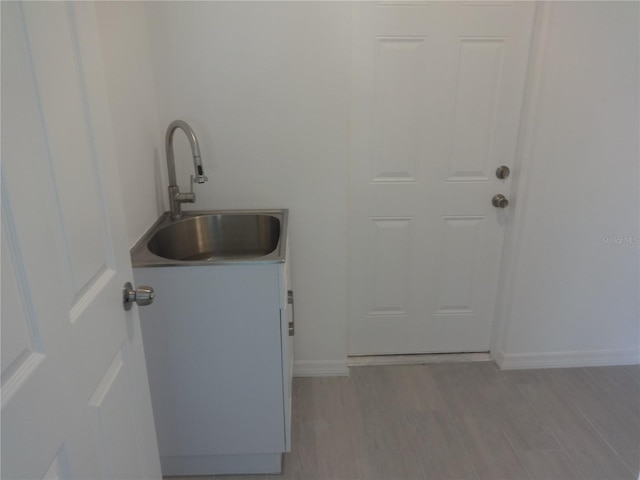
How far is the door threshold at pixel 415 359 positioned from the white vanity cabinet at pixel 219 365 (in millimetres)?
806

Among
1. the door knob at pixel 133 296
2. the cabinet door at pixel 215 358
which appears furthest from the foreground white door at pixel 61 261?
the cabinet door at pixel 215 358

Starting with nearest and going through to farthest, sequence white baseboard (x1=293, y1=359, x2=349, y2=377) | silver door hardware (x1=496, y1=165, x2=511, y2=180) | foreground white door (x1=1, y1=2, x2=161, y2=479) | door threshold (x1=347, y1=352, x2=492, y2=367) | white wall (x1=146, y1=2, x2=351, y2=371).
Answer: foreground white door (x1=1, y1=2, x2=161, y2=479) → white wall (x1=146, y1=2, x2=351, y2=371) → silver door hardware (x1=496, y1=165, x2=511, y2=180) → white baseboard (x1=293, y1=359, x2=349, y2=377) → door threshold (x1=347, y1=352, x2=492, y2=367)

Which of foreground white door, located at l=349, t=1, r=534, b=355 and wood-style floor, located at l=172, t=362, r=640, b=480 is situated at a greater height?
foreground white door, located at l=349, t=1, r=534, b=355

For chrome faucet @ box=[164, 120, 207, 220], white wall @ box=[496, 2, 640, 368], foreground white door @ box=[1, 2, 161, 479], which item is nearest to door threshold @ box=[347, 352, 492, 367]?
white wall @ box=[496, 2, 640, 368]

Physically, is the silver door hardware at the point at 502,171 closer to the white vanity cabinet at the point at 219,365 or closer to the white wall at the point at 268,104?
the white wall at the point at 268,104

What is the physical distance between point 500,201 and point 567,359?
37.6 inches

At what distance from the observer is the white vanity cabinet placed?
1477mm

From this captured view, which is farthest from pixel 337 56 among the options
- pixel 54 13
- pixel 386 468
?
pixel 386 468

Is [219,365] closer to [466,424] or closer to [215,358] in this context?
[215,358]

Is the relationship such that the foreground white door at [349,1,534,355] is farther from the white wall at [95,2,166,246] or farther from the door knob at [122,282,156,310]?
the door knob at [122,282,156,310]

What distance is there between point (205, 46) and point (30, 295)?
4.82 feet

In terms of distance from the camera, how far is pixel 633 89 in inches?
77.2

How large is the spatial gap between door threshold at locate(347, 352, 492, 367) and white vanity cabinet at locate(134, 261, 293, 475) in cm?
81

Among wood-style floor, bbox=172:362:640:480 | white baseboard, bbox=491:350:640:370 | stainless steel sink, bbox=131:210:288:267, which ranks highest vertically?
stainless steel sink, bbox=131:210:288:267
